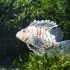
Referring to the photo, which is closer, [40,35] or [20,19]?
[40,35]

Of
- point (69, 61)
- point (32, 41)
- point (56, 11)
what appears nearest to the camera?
point (69, 61)

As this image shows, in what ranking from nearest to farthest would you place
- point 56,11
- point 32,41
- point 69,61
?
1. point 69,61
2. point 32,41
3. point 56,11

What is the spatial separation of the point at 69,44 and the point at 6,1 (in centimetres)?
252

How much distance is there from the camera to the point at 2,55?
812 centimetres

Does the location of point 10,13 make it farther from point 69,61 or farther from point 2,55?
point 69,61

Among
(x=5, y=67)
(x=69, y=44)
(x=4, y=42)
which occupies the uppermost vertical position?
(x=69, y=44)

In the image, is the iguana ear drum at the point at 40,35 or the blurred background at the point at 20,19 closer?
the iguana ear drum at the point at 40,35

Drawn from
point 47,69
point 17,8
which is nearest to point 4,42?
point 17,8

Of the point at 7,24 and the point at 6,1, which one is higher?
the point at 6,1

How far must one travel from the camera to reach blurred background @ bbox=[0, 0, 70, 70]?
25.1ft

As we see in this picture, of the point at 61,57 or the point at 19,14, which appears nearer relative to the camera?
the point at 61,57

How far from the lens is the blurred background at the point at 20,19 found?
766cm

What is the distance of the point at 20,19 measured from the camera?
7852mm

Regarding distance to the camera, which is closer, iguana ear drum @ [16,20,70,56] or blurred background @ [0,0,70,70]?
iguana ear drum @ [16,20,70,56]
